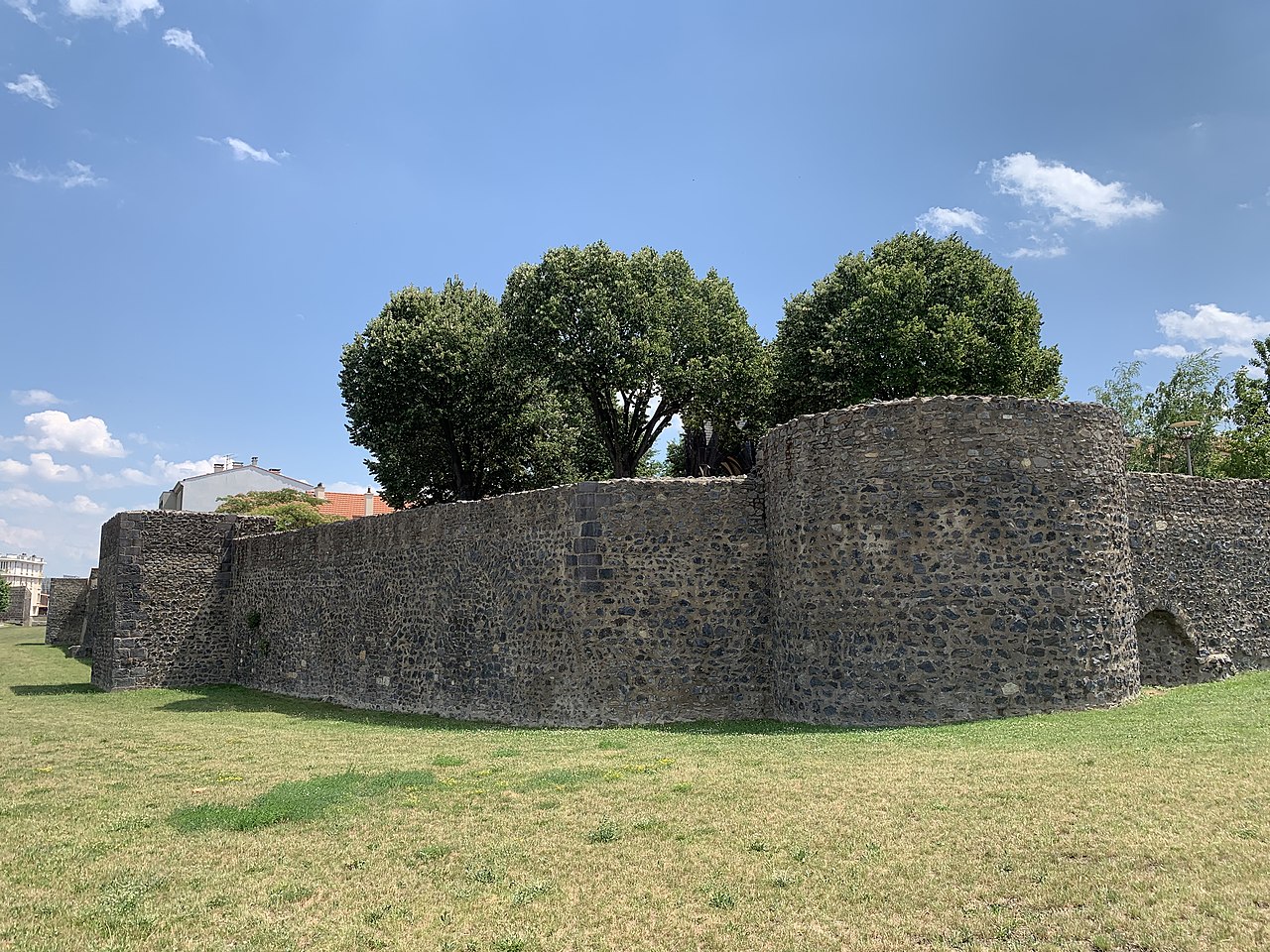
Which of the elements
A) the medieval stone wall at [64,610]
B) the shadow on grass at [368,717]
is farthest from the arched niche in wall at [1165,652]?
the medieval stone wall at [64,610]

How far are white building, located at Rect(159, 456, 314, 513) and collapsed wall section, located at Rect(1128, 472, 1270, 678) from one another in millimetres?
56314

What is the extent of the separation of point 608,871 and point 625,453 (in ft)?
87.0

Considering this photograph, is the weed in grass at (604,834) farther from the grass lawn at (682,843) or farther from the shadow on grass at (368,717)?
the shadow on grass at (368,717)

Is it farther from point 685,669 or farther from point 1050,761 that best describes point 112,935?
point 685,669

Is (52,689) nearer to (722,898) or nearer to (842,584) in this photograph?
(842,584)

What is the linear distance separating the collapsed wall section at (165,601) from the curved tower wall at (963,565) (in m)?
19.9

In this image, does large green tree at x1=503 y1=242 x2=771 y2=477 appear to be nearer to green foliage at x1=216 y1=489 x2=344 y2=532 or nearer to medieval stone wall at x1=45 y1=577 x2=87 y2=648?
green foliage at x1=216 y1=489 x2=344 y2=532

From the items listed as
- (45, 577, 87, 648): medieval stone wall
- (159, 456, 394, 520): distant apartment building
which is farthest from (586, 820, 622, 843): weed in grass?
(159, 456, 394, 520): distant apartment building

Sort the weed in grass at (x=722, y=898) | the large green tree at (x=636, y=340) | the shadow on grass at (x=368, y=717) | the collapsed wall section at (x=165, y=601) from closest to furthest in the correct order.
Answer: the weed in grass at (x=722, y=898), the shadow on grass at (x=368, y=717), the collapsed wall section at (x=165, y=601), the large green tree at (x=636, y=340)

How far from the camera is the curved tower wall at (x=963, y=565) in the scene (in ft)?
39.4

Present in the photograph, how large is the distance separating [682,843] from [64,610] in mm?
57851

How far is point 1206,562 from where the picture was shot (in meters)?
16.5

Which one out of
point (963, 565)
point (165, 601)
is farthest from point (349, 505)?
point (963, 565)

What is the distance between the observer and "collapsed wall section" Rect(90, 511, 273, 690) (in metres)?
24.5
